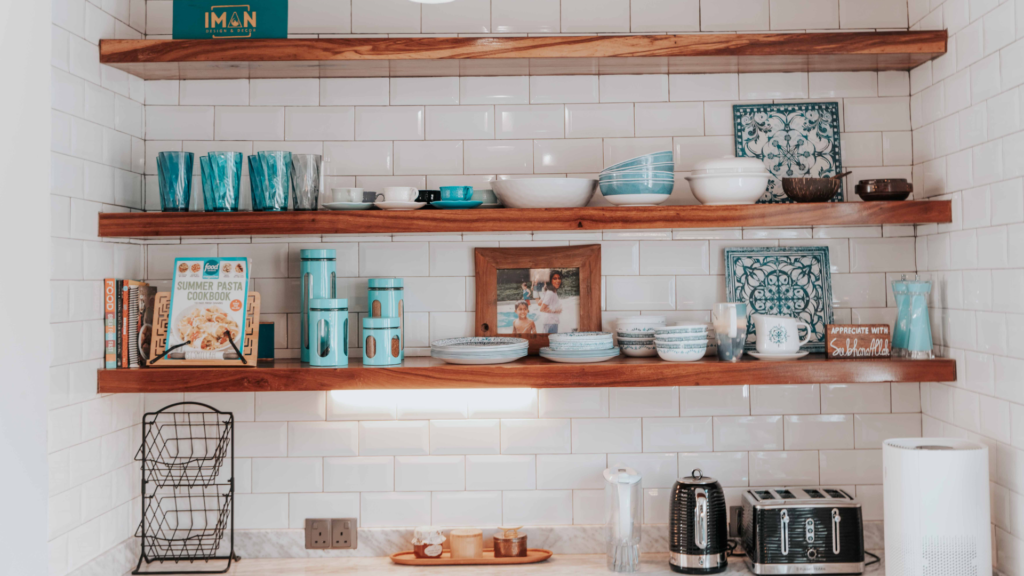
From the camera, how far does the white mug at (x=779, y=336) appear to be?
6.09 ft

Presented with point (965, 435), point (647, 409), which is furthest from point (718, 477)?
point (965, 435)

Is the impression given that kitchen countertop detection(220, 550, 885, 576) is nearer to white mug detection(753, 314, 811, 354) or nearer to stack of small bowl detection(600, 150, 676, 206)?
white mug detection(753, 314, 811, 354)

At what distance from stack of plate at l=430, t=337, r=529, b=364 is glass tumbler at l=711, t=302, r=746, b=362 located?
1.68 feet

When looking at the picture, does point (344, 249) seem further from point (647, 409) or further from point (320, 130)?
point (647, 409)

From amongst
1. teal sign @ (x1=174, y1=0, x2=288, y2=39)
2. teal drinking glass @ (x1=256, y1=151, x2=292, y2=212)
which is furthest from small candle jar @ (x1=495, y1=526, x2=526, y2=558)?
teal sign @ (x1=174, y1=0, x2=288, y2=39)

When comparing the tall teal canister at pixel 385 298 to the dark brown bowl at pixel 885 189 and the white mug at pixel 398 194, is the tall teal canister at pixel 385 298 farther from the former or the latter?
the dark brown bowl at pixel 885 189

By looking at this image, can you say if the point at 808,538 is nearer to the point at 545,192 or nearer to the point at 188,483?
the point at 545,192

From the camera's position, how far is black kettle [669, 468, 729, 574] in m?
1.82

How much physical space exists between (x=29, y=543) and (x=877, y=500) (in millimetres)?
2148

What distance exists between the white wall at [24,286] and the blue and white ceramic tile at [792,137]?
1.78 metres

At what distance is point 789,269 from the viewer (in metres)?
2.04

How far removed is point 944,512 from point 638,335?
792 mm

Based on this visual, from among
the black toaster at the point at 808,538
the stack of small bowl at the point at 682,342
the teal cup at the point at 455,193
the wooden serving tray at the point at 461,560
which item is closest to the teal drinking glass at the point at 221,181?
the teal cup at the point at 455,193

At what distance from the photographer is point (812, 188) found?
183 centimetres
